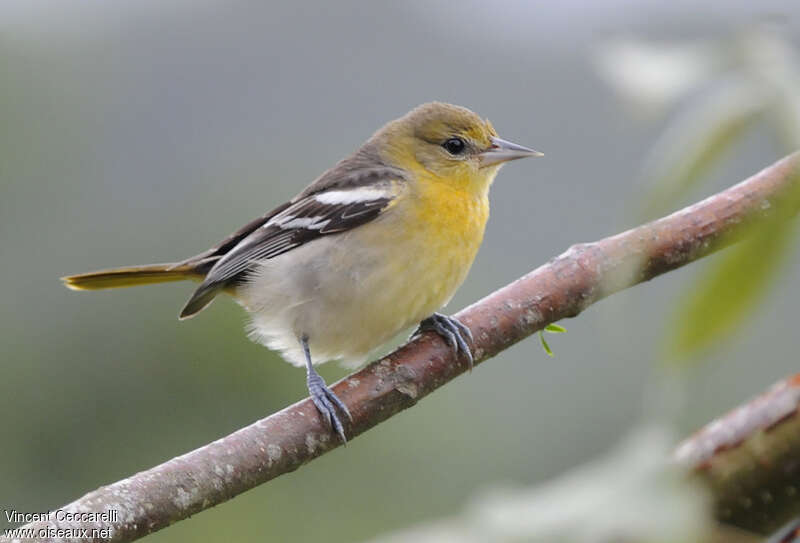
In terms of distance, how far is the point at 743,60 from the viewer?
→ 0.74 meters

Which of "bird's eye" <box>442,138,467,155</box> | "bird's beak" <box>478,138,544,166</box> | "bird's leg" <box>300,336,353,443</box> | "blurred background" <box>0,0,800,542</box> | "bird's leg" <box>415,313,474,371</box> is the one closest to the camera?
"bird's leg" <box>300,336,353,443</box>

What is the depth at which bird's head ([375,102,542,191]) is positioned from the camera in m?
4.07

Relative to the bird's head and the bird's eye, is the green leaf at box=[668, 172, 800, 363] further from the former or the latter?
the bird's eye

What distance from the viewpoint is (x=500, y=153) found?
4.12 metres

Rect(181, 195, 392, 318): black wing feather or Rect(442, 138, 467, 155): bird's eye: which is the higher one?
Rect(442, 138, 467, 155): bird's eye

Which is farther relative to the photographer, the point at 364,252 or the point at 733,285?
the point at 364,252

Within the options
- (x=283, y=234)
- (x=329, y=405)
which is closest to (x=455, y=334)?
(x=329, y=405)

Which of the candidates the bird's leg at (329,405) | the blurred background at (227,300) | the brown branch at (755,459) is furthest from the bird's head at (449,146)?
the brown branch at (755,459)

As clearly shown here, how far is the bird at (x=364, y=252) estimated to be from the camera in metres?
3.50

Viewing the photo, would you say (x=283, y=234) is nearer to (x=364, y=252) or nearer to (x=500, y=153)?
(x=364, y=252)

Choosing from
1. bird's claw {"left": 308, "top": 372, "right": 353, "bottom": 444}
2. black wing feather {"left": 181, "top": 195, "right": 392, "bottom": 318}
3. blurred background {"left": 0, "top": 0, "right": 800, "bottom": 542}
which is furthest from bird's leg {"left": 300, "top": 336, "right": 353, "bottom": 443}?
blurred background {"left": 0, "top": 0, "right": 800, "bottom": 542}

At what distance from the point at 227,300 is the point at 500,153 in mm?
3934

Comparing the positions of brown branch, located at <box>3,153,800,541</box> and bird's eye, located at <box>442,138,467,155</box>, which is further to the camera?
bird's eye, located at <box>442,138,467,155</box>

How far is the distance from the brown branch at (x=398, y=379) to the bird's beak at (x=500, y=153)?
1.20m
